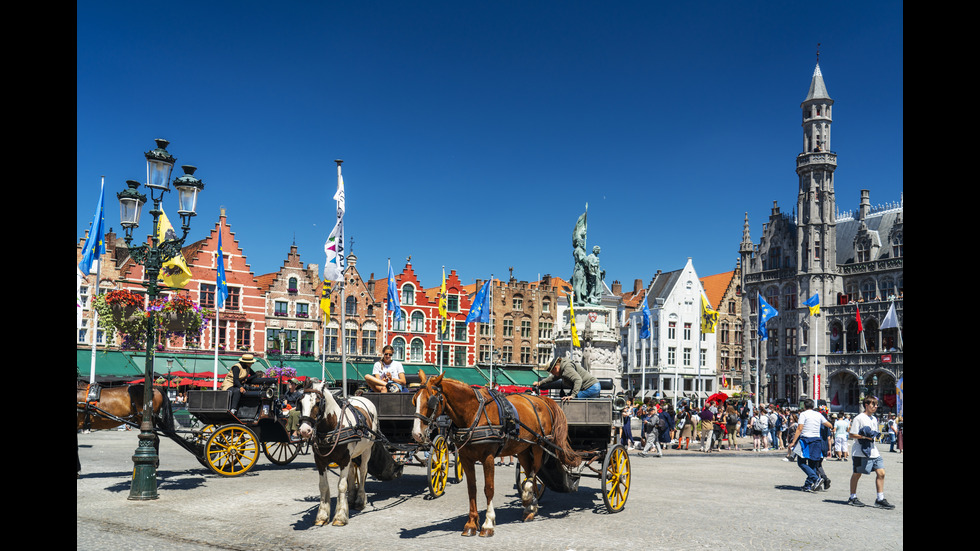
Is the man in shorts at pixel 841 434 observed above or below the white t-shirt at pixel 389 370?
below

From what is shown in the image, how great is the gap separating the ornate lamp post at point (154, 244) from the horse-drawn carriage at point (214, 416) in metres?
1.59

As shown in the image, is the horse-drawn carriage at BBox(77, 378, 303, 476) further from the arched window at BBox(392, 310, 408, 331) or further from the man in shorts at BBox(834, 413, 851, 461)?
the arched window at BBox(392, 310, 408, 331)

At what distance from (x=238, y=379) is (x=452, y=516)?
228 inches

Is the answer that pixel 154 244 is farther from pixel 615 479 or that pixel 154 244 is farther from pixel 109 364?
pixel 109 364

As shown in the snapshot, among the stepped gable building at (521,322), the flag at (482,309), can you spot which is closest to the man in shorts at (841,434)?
Result: the flag at (482,309)

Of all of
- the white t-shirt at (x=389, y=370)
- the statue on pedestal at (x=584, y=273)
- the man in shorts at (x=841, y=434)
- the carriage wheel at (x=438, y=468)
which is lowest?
the man in shorts at (x=841, y=434)

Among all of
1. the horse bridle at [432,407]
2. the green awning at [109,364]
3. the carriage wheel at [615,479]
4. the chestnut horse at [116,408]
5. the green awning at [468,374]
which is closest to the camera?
the horse bridle at [432,407]

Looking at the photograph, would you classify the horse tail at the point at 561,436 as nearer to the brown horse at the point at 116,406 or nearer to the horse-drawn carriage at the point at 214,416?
the horse-drawn carriage at the point at 214,416

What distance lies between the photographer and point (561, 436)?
10.3 m

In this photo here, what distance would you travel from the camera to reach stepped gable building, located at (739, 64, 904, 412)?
58156 millimetres

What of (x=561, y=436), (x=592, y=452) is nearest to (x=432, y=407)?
(x=561, y=436)

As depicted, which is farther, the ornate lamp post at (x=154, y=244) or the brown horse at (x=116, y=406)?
the brown horse at (x=116, y=406)

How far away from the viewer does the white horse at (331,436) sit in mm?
9445
